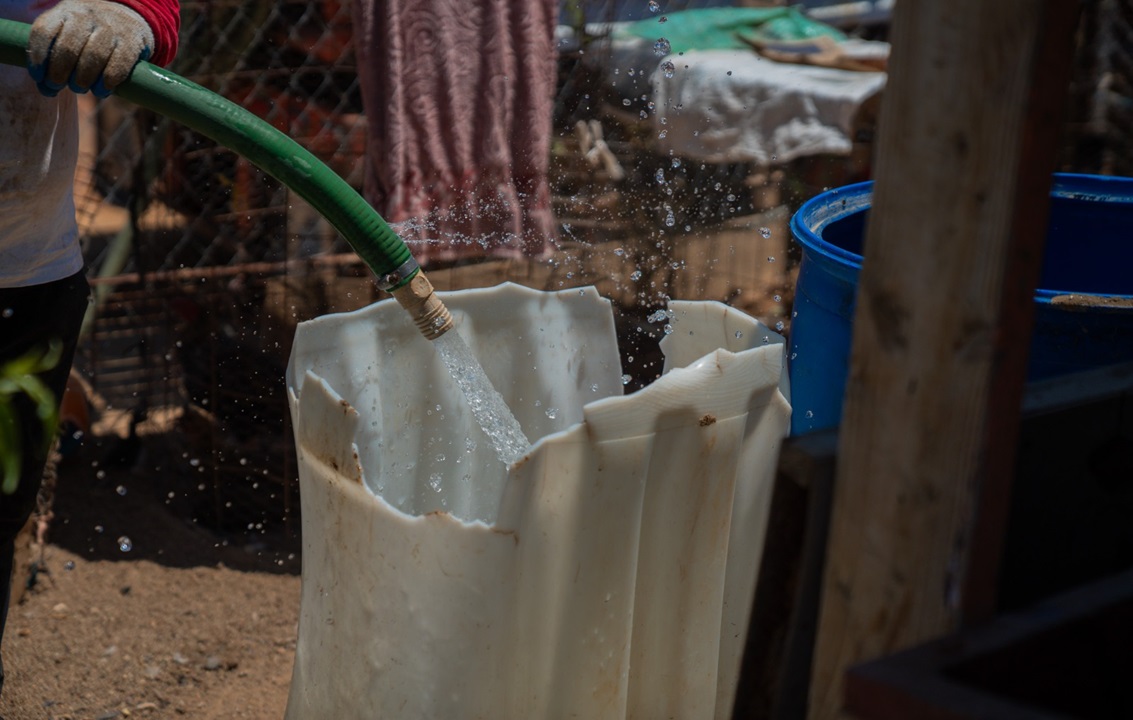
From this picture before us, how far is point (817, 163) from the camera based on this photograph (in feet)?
18.4

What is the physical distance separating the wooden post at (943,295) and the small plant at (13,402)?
156 centimetres

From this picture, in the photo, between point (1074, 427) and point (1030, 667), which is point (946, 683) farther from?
point (1074, 427)

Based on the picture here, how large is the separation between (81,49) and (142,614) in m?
1.73

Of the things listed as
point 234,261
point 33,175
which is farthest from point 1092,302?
point 234,261

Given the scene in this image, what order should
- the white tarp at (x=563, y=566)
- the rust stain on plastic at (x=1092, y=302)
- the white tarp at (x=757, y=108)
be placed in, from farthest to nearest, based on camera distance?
the white tarp at (x=757, y=108) → the rust stain on plastic at (x=1092, y=302) → the white tarp at (x=563, y=566)

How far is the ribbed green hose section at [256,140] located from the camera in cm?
178

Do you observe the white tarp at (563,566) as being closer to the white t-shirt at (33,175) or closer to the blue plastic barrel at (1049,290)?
the blue plastic barrel at (1049,290)

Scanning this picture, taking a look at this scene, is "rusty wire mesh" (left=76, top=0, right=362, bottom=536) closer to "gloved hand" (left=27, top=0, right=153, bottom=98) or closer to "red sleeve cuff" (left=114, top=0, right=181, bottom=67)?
"red sleeve cuff" (left=114, top=0, right=181, bottom=67)

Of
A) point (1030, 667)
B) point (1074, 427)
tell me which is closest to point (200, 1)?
point (1074, 427)

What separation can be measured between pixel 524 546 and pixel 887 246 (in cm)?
76

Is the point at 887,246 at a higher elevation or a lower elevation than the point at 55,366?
higher

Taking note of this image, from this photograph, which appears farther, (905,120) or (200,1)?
(200,1)

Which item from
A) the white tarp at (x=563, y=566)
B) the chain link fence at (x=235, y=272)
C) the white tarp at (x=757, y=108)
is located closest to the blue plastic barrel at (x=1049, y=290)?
the white tarp at (x=563, y=566)

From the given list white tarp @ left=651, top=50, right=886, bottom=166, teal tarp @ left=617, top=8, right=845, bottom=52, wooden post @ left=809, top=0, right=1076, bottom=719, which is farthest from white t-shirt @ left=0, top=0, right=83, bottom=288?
teal tarp @ left=617, top=8, right=845, bottom=52
